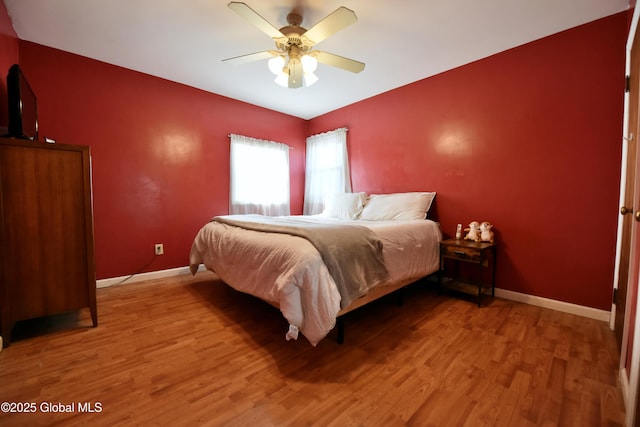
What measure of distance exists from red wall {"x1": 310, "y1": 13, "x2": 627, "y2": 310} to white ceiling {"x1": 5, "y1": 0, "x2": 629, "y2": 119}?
0.70 feet

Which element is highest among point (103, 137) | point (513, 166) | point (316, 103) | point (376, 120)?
point (316, 103)

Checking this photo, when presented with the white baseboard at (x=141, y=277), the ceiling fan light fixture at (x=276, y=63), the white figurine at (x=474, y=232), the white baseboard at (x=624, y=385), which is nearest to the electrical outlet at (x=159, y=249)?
the white baseboard at (x=141, y=277)

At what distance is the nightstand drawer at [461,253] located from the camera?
7.37ft

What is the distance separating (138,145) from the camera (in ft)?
9.54

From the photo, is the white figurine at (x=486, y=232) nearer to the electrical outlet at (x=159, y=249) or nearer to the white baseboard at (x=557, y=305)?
the white baseboard at (x=557, y=305)

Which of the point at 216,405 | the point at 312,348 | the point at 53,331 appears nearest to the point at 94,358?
the point at 53,331

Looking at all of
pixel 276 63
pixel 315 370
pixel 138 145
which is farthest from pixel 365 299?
pixel 138 145

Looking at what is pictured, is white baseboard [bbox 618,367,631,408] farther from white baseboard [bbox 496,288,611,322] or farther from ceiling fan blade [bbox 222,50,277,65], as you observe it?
ceiling fan blade [bbox 222,50,277,65]

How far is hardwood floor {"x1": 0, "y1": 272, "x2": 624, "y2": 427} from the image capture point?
44.7 inches

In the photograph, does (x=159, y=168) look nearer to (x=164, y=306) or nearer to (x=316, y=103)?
(x=164, y=306)

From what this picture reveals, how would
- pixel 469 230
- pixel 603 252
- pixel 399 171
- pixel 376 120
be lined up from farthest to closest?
pixel 376 120
pixel 399 171
pixel 469 230
pixel 603 252

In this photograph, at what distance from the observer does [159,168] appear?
3.06 meters

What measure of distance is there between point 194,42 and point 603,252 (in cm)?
376

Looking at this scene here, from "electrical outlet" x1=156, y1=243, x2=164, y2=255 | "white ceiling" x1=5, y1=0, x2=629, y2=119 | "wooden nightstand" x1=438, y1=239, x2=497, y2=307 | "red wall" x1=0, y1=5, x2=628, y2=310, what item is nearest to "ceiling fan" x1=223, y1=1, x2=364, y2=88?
"white ceiling" x1=5, y1=0, x2=629, y2=119
